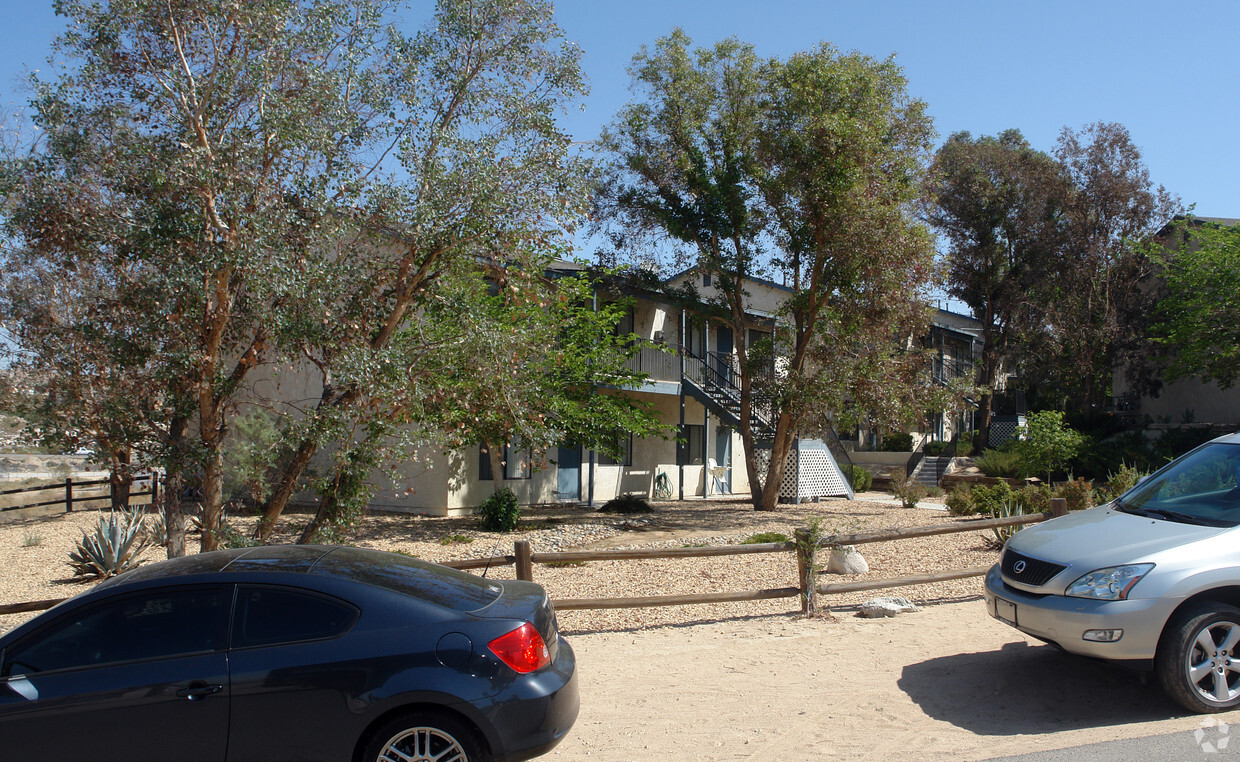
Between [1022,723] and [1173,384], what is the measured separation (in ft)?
97.4

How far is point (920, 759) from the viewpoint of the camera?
4805 millimetres

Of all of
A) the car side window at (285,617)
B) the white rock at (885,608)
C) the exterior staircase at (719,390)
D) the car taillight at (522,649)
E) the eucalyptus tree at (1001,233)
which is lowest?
the white rock at (885,608)

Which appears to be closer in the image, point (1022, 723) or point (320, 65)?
point (1022, 723)

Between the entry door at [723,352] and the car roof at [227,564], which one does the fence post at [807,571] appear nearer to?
the car roof at [227,564]

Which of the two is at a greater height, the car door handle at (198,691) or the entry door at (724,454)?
the entry door at (724,454)

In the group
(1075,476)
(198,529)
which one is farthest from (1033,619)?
(1075,476)

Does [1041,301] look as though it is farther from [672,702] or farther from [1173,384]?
[672,702]

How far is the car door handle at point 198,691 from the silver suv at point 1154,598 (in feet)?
15.7

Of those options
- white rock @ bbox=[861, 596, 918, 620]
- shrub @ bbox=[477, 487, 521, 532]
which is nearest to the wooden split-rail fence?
white rock @ bbox=[861, 596, 918, 620]

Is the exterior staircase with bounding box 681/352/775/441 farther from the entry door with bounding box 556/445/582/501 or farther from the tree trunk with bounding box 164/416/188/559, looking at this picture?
the tree trunk with bounding box 164/416/188/559

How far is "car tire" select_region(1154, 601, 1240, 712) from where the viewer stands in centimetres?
510

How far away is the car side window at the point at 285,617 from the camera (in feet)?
13.7

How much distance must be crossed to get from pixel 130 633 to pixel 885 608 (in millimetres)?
6382

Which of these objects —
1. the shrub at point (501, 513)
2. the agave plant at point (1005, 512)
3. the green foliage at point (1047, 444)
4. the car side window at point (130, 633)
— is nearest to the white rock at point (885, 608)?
the agave plant at point (1005, 512)
